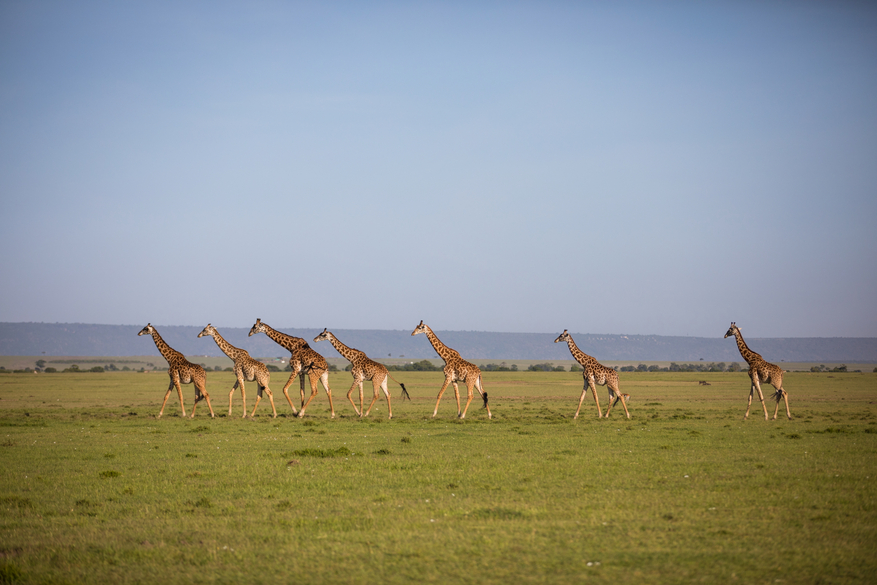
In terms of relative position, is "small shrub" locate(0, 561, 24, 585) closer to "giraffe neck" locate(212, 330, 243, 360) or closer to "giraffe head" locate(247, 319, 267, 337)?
"giraffe neck" locate(212, 330, 243, 360)

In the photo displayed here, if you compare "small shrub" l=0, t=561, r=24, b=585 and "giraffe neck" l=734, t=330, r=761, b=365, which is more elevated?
"giraffe neck" l=734, t=330, r=761, b=365

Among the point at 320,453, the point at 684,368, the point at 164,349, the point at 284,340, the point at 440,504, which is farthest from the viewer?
the point at 684,368

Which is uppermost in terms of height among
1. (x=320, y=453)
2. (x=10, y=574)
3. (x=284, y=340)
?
(x=284, y=340)

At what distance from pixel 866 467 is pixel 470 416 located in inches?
581

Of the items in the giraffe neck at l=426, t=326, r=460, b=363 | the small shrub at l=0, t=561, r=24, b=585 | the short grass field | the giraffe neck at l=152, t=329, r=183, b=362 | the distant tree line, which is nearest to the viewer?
the small shrub at l=0, t=561, r=24, b=585

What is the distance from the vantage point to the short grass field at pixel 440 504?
770cm

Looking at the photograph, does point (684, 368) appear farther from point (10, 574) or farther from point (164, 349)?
A: point (10, 574)

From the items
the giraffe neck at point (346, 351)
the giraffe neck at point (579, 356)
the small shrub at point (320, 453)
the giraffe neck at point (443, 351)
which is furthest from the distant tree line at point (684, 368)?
the small shrub at point (320, 453)

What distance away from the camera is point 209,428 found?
2162 cm

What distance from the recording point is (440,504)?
10.7 meters

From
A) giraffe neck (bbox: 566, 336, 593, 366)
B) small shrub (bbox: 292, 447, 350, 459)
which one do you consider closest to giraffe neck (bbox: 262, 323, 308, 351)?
giraffe neck (bbox: 566, 336, 593, 366)

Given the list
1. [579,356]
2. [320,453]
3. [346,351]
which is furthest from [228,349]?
[320,453]

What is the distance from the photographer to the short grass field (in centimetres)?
770

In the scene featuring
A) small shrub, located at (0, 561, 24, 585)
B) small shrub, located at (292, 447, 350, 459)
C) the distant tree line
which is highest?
small shrub, located at (0, 561, 24, 585)
